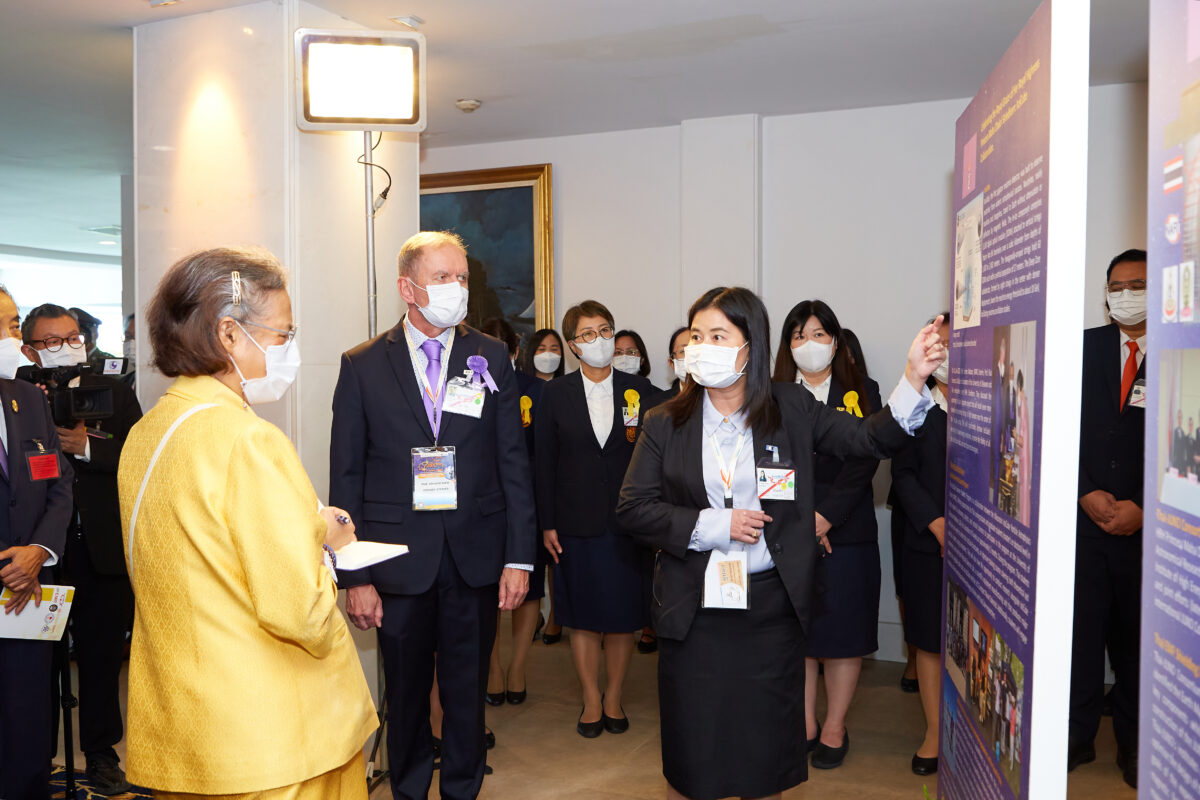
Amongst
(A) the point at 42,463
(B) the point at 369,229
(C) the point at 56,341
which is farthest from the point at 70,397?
(B) the point at 369,229

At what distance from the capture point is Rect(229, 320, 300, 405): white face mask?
5.84 ft

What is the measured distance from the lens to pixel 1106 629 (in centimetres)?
375

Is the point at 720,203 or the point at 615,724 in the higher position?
the point at 720,203

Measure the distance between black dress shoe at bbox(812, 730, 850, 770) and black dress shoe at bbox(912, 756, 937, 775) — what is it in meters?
0.28

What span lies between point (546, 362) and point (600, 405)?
4.14 feet

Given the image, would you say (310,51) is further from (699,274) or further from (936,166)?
(936,166)

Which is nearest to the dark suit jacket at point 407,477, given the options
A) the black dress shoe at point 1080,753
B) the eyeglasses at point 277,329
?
the eyeglasses at point 277,329

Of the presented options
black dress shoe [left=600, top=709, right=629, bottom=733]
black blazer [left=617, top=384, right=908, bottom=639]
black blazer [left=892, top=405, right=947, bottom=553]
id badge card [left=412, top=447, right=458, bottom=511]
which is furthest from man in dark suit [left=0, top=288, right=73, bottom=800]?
black blazer [left=892, top=405, right=947, bottom=553]

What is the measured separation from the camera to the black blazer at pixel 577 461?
427cm

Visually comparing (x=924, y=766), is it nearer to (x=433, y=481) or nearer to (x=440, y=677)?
(x=440, y=677)

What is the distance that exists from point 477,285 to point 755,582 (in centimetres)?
432

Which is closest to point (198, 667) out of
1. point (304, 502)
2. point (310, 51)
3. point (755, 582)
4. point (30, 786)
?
point (304, 502)

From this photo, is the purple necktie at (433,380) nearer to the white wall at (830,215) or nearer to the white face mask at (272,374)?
the white face mask at (272,374)

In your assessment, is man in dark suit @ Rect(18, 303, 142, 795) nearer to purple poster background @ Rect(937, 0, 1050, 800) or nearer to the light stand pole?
the light stand pole
